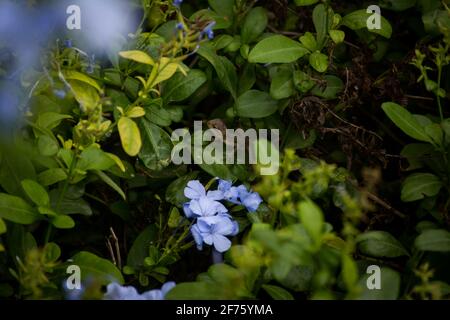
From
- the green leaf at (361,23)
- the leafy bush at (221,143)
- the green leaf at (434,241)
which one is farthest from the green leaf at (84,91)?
the green leaf at (434,241)

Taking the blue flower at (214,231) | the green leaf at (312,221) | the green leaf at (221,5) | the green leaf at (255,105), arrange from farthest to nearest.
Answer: the green leaf at (221,5), the green leaf at (255,105), the blue flower at (214,231), the green leaf at (312,221)

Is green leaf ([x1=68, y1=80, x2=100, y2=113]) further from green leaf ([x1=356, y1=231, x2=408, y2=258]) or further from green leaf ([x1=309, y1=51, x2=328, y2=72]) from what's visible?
green leaf ([x1=356, y1=231, x2=408, y2=258])

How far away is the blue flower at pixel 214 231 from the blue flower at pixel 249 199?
6cm

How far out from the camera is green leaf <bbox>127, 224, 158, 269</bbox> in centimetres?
151

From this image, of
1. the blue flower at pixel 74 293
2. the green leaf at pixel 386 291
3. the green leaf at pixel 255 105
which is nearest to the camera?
the green leaf at pixel 386 291

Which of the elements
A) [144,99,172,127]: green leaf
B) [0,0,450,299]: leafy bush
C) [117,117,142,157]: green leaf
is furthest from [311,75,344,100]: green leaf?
[117,117,142,157]: green leaf

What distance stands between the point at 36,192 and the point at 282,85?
58 cm

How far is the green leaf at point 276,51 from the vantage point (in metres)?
1.55

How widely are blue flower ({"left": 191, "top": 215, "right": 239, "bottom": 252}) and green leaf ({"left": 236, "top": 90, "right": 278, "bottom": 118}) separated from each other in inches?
11.6

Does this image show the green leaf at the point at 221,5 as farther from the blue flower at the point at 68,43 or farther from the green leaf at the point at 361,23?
the blue flower at the point at 68,43

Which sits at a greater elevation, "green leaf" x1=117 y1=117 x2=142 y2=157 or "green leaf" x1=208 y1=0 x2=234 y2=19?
"green leaf" x1=208 y1=0 x2=234 y2=19

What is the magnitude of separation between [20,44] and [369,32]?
800 mm

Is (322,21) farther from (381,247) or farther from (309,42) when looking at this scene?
(381,247)
